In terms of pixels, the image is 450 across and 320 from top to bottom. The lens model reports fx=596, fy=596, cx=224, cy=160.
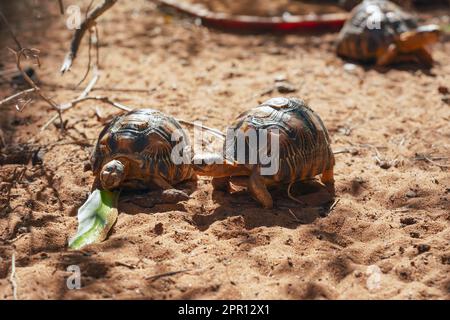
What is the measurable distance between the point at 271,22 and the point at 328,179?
352cm

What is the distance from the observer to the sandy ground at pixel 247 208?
2.74 m

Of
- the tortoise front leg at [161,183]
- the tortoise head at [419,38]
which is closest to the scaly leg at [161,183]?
the tortoise front leg at [161,183]

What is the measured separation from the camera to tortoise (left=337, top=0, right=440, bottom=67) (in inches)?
230

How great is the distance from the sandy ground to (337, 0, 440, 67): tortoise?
0.19 meters

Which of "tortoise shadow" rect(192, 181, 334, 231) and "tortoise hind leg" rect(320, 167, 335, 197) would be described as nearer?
"tortoise shadow" rect(192, 181, 334, 231)

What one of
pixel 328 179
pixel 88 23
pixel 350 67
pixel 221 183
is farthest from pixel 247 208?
pixel 350 67

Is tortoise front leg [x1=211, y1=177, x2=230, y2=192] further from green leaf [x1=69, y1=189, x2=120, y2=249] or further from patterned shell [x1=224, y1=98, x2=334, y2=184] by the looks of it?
green leaf [x1=69, y1=189, x2=120, y2=249]

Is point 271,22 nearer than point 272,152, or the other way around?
point 272,152

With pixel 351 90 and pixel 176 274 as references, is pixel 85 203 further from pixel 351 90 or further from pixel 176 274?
pixel 351 90

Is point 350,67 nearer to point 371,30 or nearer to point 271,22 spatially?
point 371,30

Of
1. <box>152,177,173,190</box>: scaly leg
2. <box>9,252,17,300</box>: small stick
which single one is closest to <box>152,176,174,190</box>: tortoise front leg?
<box>152,177,173,190</box>: scaly leg

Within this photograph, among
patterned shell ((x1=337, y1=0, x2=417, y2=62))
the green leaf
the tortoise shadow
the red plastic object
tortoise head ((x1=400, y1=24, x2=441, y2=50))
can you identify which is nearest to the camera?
the green leaf

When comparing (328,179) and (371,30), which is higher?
(371,30)

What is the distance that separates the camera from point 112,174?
3297 mm
